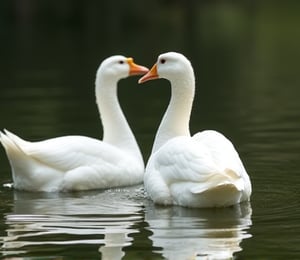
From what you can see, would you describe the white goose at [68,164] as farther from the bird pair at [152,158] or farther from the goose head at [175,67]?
the goose head at [175,67]

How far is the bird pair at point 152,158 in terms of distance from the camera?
1156 centimetres

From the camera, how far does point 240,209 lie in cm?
1188

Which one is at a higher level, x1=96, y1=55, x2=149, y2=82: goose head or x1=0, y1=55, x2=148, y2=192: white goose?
x1=96, y1=55, x2=149, y2=82: goose head

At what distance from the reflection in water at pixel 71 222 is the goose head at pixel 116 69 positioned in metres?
2.34

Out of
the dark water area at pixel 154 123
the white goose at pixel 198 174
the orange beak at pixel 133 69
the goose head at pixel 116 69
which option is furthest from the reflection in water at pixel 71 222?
the orange beak at pixel 133 69

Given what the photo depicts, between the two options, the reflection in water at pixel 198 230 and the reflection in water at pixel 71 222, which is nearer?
the reflection in water at pixel 198 230

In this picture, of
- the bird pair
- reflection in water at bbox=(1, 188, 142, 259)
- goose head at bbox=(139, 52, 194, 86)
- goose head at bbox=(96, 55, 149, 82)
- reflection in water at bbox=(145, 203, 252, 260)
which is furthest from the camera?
goose head at bbox=(96, 55, 149, 82)

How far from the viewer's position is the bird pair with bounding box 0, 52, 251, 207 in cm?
1156

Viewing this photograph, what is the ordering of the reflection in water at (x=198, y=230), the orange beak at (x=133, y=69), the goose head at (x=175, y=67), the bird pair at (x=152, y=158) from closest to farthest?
1. the reflection in water at (x=198, y=230)
2. the bird pair at (x=152, y=158)
3. the goose head at (x=175, y=67)
4. the orange beak at (x=133, y=69)

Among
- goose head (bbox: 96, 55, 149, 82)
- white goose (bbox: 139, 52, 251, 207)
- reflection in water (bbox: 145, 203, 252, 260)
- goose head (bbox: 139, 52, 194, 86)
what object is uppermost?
goose head (bbox: 96, 55, 149, 82)

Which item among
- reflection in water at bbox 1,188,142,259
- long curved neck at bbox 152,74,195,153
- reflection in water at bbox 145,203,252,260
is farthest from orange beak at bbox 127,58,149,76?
reflection in water at bbox 145,203,252,260

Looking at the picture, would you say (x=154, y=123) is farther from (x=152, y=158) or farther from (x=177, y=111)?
(x=152, y=158)

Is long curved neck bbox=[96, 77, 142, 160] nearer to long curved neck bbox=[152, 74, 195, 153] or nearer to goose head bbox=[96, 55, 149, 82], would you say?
goose head bbox=[96, 55, 149, 82]

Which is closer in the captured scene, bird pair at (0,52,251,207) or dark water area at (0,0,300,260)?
dark water area at (0,0,300,260)
